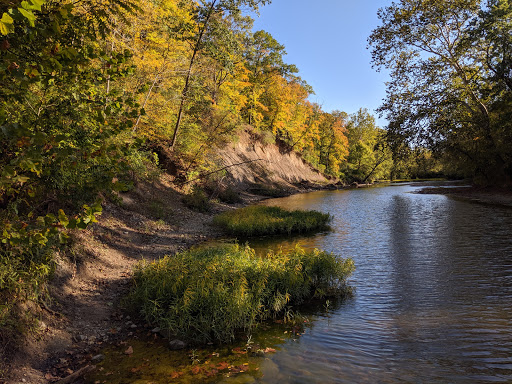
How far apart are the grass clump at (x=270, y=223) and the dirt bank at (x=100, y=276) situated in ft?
2.82

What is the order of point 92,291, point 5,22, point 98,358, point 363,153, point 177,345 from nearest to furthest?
1. point 5,22
2. point 98,358
3. point 177,345
4. point 92,291
5. point 363,153

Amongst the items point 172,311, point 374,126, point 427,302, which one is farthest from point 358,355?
point 374,126

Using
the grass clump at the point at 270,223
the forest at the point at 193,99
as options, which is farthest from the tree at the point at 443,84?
the grass clump at the point at 270,223

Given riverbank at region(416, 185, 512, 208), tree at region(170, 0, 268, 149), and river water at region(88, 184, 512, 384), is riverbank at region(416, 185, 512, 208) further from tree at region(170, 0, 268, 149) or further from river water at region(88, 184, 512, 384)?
tree at region(170, 0, 268, 149)

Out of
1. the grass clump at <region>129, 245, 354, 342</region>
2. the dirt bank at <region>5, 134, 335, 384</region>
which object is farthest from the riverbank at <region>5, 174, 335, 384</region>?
the grass clump at <region>129, 245, 354, 342</region>

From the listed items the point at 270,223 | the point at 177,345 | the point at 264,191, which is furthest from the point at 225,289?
the point at 264,191

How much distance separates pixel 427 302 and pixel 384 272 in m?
2.22

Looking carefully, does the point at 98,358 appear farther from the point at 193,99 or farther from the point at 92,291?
the point at 193,99

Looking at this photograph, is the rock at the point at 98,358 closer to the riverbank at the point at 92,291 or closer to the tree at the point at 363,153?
the riverbank at the point at 92,291

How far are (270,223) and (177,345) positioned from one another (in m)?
10.2

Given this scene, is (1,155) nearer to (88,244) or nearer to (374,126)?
(88,244)

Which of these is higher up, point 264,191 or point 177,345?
point 264,191

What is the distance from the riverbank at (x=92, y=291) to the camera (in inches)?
176

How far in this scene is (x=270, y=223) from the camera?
49.7 feet
